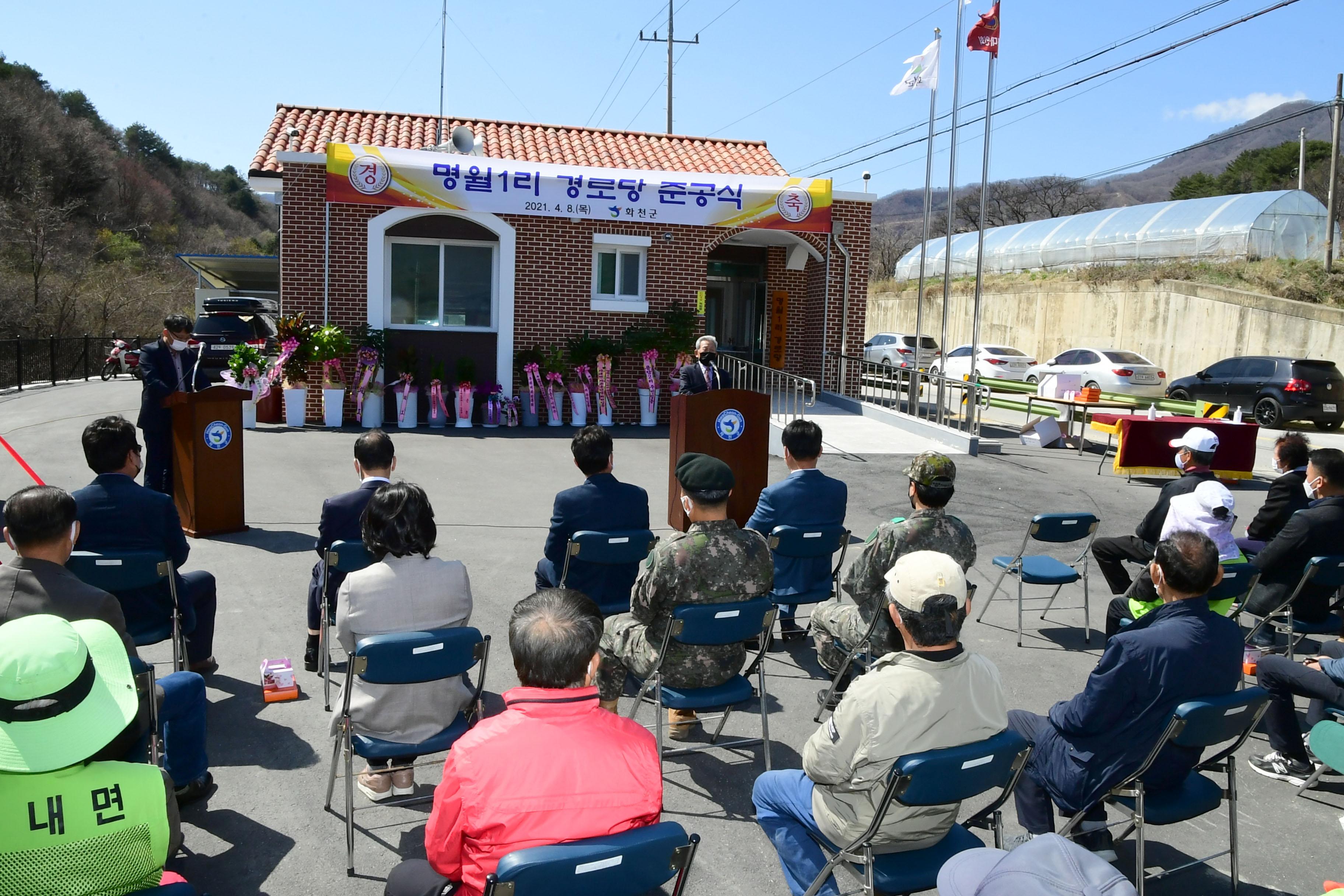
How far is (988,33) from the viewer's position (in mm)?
15734

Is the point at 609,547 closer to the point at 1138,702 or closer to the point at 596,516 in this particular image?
the point at 596,516

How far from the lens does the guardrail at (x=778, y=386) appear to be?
15.0 meters

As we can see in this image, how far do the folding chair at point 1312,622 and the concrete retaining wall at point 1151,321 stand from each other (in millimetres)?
24154

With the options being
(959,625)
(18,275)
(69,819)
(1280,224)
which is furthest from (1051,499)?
(18,275)

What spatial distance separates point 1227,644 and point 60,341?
2531 centimetres

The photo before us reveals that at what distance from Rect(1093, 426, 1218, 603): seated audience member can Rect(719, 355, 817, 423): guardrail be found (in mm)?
7570

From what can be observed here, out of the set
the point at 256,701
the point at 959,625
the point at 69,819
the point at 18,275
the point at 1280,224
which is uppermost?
the point at 1280,224

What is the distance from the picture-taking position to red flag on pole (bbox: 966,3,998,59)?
15.7 metres

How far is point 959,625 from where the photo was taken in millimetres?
2953

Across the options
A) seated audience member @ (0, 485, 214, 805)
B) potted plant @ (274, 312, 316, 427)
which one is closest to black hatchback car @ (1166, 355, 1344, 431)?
potted plant @ (274, 312, 316, 427)

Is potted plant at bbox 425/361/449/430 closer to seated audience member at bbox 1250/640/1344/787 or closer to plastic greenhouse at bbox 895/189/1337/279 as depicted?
seated audience member at bbox 1250/640/1344/787

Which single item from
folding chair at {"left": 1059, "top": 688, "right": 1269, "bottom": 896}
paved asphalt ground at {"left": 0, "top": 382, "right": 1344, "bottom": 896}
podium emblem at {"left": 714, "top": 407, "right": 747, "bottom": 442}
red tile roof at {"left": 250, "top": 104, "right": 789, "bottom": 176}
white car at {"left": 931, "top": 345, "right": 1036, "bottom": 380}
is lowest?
paved asphalt ground at {"left": 0, "top": 382, "right": 1344, "bottom": 896}

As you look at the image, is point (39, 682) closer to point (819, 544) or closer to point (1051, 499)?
point (819, 544)

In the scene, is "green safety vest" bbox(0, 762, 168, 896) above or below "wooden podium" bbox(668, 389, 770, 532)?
below
